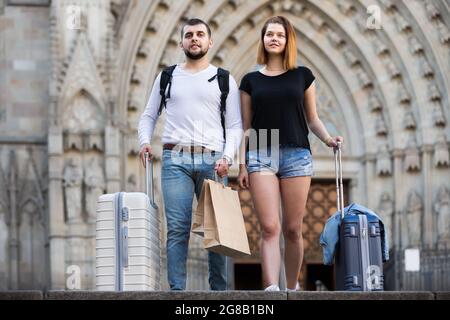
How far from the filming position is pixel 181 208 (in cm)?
1009

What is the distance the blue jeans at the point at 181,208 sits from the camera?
1006cm

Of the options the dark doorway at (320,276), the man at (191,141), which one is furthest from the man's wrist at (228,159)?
the dark doorway at (320,276)

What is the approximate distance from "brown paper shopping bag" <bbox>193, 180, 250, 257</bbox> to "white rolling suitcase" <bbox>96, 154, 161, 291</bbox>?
14.9 inches

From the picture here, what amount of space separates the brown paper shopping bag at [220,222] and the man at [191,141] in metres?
0.22

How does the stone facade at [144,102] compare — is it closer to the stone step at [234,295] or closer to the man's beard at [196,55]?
the man's beard at [196,55]

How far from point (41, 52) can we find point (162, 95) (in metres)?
10.5

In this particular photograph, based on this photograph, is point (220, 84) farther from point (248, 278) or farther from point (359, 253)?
point (248, 278)

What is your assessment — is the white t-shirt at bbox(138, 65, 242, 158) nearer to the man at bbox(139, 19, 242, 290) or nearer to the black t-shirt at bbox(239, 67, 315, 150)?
the man at bbox(139, 19, 242, 290)

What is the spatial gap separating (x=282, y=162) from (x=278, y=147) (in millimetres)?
119

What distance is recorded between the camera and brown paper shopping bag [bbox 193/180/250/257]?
31.8ft

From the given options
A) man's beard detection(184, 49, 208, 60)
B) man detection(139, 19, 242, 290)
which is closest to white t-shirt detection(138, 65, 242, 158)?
man detection(139, 19, 242, 290)

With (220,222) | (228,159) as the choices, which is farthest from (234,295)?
(228,159)
